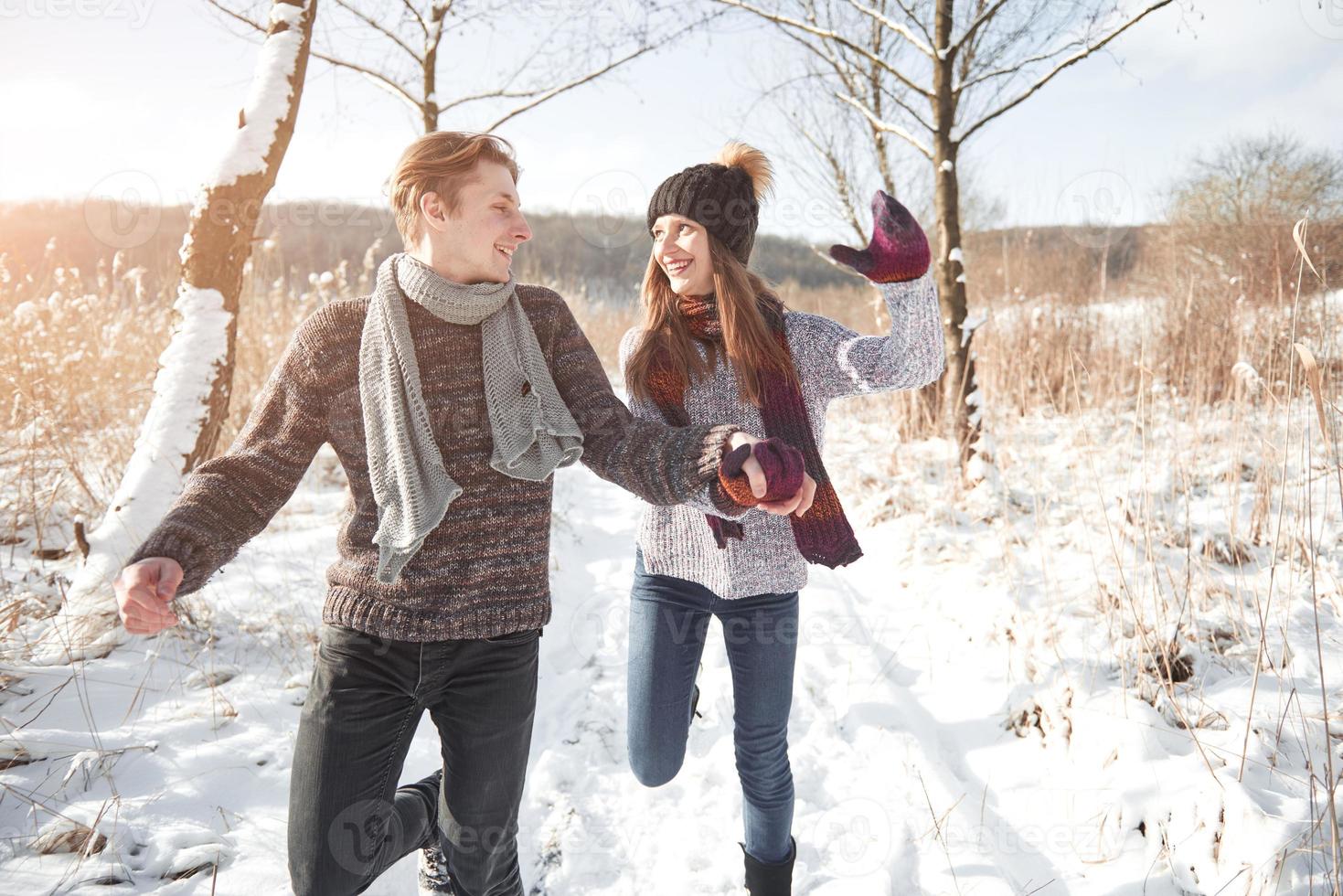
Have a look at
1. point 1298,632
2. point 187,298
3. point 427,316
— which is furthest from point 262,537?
point 1298,632

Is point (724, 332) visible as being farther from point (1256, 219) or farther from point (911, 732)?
point (1256, 219)

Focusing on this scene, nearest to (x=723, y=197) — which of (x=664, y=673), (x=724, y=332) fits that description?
(x=724, y=332)

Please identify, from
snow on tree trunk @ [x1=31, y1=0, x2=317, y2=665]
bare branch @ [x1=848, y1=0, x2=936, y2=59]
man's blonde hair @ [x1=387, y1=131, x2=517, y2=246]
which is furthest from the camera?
bare branch @ [x1=848, y1=0, x2=936, y2=59]

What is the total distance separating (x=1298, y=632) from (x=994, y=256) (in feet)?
29.5

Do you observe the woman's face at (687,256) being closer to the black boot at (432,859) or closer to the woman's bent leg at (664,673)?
the woman's bent leg at (664,673)

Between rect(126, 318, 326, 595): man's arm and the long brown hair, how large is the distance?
812mm

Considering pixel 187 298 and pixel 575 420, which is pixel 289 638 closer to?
pixel 187 298

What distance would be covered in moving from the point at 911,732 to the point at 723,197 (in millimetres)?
2028

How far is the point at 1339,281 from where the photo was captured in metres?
5.32

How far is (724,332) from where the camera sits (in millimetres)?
1812

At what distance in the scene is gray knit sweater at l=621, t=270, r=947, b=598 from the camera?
1.65m

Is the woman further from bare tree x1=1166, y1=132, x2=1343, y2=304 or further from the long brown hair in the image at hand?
bare tree x1=1166, y1=132, x2=1343, y2=304

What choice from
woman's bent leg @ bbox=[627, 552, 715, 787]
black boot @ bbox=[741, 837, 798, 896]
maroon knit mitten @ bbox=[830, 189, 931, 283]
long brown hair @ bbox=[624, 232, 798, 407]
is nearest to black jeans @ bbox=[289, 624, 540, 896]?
woman's bent leg @ bbox=[627, 552, 715, 787]

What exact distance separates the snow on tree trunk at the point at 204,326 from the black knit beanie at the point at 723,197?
1.97 m
